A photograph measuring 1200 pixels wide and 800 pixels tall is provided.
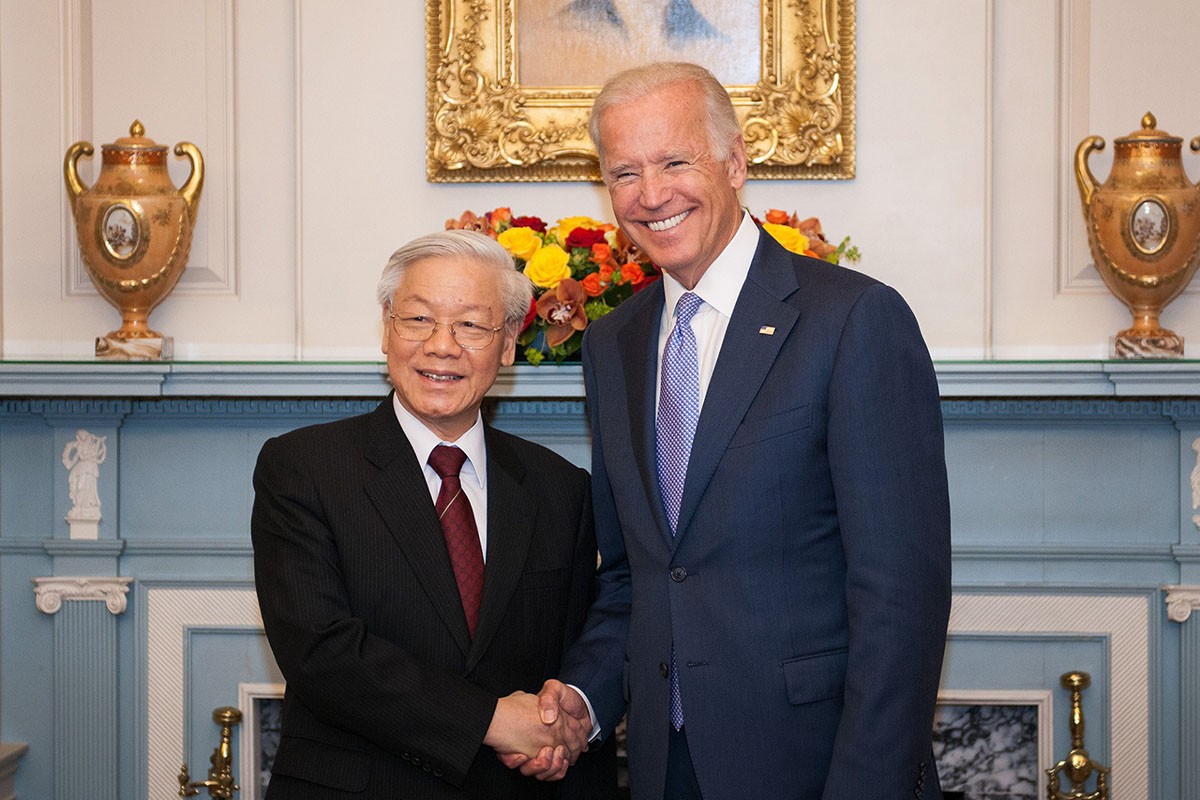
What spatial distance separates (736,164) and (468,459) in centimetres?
70

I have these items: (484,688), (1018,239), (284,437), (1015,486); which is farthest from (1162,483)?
(284,437)

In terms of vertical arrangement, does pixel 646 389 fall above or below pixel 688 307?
below

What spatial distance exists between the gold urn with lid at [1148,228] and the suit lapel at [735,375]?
156 centimetres

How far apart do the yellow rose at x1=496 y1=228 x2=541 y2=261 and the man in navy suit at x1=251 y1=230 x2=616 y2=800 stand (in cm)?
79

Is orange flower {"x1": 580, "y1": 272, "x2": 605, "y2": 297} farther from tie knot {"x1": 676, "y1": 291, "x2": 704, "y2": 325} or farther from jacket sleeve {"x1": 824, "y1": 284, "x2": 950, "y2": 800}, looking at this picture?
jacket sleeve {"x1": 824, "y1": 284, "x2": 950, "y2": 800}

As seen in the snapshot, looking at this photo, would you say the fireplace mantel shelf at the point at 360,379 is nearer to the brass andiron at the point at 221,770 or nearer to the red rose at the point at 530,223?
the red rose at the point at 530,223

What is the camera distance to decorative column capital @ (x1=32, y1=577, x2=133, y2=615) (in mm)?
3475

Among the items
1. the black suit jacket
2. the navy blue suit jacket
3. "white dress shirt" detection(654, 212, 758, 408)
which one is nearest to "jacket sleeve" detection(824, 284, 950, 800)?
the navy blue suit jacket

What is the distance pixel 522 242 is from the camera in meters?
3.10

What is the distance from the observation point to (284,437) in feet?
7.36

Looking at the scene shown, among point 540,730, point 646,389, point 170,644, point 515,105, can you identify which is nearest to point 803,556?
point 646,389

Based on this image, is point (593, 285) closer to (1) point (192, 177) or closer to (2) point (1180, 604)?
(1) point (192, 177)

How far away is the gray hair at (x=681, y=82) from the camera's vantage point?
6.84 feet

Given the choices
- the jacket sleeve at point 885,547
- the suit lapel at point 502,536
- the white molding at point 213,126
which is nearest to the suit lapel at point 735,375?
the jacket sleeve at point 885,547
